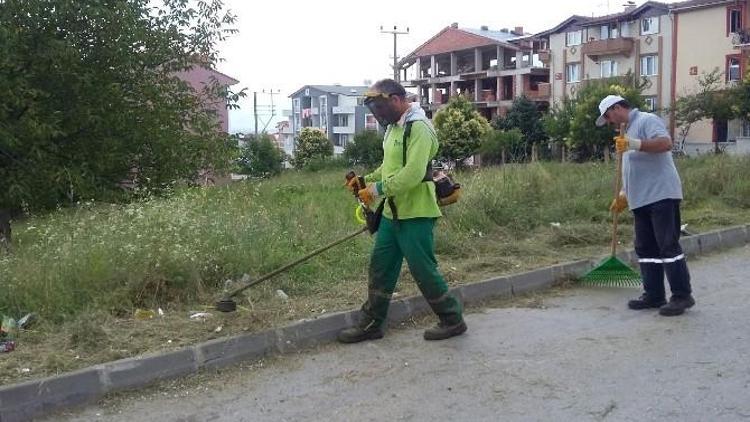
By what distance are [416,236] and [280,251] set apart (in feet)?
6.77

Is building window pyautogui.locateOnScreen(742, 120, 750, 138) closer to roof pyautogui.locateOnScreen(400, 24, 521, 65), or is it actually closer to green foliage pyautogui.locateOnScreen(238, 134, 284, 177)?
roof pyautogui.locateOnScreen(400, 24, 521, 65)

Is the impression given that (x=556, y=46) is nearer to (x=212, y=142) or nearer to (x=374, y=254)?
(x=212, y=142)

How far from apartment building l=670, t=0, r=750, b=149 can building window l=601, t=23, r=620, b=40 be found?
5.37 meters

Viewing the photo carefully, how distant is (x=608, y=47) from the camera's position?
175 ft

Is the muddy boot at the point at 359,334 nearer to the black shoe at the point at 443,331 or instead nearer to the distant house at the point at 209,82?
the black shoe at the point at 443,331

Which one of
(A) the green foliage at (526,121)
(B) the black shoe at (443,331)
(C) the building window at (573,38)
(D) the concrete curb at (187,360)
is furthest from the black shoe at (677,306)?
(C) the building window at (573,38)

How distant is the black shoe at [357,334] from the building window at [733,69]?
46.9 meters

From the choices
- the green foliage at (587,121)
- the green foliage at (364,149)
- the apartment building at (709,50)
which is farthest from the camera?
the green foliage at (364,149)

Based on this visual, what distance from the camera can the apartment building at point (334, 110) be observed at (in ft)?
306

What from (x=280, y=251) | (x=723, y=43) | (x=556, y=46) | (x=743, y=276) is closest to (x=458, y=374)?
(x=280, y=251)

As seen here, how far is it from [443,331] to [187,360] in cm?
176

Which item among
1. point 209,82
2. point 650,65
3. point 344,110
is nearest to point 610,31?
point 650,65

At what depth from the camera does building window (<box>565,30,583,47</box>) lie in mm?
57219

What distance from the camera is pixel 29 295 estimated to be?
5.30 m
